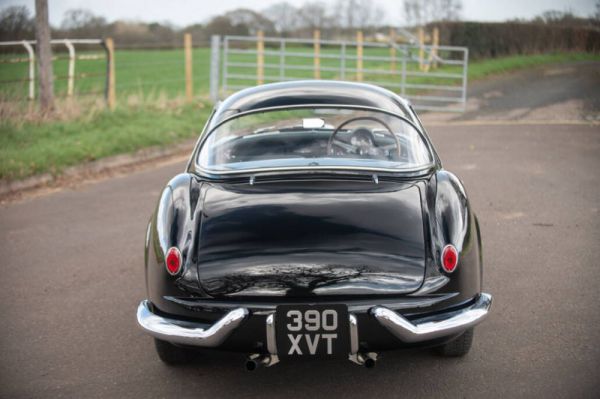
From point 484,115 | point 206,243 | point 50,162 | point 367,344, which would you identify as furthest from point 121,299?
point 484,115

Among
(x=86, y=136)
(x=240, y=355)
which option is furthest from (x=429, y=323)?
(x=86, y=136)

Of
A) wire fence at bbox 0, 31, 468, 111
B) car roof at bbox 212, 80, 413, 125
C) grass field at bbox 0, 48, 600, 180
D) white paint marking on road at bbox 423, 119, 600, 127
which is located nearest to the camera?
car roof at bbox 212, 80, 413, 125

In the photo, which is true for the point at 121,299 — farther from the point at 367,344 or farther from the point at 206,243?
the point at 367,344

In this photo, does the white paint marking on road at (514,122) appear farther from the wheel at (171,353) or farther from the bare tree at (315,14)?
the bare tree at (315,14)

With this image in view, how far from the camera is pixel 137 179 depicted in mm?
8961

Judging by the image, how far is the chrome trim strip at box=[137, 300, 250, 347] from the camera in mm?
3068

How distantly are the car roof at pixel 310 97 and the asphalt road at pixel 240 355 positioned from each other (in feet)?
4.79

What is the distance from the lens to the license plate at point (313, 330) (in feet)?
9.86

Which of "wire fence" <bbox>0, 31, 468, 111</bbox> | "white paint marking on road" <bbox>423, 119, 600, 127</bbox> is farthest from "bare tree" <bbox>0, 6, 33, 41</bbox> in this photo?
"white paint marking on road" <bbox>423, 119, 600, 127</bbox>

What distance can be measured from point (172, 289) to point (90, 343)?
1112 millimetres

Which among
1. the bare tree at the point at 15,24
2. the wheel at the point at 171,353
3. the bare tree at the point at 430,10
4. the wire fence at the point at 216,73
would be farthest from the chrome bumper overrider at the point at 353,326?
the bare tree at the point at 430,10

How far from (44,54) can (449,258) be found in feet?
36.2

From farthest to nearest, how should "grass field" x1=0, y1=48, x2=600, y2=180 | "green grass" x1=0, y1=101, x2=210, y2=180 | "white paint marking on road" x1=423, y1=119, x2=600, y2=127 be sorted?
"white paint marking on road" x1=423, y1=119, x2=600, y2=127 < "grass field" x1=0, y1=48, x2=600, y2=180 < "green grass" x1=0, y1=101, x2=210, y2=180

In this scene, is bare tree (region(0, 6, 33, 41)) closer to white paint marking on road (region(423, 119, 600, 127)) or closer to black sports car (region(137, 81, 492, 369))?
white paint marking on road (region(423, 119, 600, 127))
